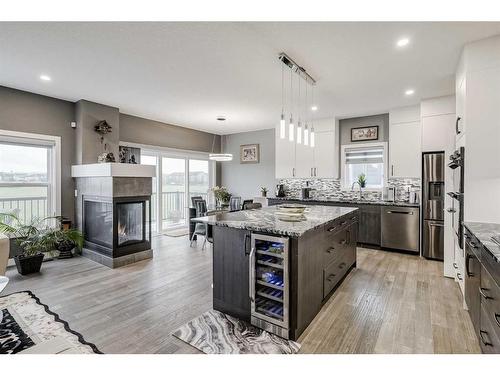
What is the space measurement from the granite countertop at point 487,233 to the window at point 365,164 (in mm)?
2961

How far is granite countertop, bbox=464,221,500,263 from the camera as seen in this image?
1.64 m

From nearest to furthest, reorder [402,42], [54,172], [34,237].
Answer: [402,42] < [34,237] < [54,172]

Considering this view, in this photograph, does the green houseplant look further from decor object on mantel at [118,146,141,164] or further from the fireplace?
decor object on mantel at [118,146,141,164]

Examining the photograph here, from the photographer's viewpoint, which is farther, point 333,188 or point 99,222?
point 333,188

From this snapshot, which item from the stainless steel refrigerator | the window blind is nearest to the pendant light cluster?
the window blind

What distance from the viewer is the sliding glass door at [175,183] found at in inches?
247

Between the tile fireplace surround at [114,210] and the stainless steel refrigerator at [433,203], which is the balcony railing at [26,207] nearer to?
the tile fireplace surround at [114,210]

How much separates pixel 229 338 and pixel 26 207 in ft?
13.9

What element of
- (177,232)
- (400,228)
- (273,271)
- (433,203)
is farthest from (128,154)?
(433,203)

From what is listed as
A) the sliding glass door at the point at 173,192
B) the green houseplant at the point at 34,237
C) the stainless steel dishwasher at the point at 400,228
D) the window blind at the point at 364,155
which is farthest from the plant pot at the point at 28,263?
the window blind at the point at 364,155

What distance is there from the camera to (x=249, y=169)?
24.1 feet

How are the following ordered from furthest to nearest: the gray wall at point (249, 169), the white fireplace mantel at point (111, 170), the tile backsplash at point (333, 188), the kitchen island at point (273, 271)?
1. the gray wall at point (249, 169)
2. the tile backsplash at point (333, 188)
3. the white fireplace mantel at point (111, 170)
4. the kitchen island at point (273, 271)

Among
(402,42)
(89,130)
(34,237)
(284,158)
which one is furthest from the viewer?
(284,158)

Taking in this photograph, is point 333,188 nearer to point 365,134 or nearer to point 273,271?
point 365,134
